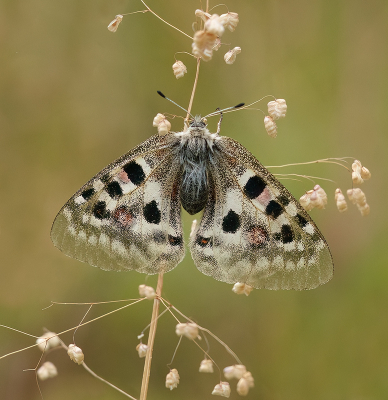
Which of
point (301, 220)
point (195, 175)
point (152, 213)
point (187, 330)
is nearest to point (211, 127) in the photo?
point (195, 175)

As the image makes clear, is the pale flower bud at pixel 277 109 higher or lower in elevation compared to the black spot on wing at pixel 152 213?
higher

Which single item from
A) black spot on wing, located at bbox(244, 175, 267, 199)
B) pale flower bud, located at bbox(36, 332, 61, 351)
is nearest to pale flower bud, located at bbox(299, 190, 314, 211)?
black spot on wing, located at bbox(244, 175, 267, 199)

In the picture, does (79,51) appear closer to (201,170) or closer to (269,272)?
(201,170)

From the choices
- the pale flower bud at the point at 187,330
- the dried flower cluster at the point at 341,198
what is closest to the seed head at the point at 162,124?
the dried flower cluster at the point at 341,198

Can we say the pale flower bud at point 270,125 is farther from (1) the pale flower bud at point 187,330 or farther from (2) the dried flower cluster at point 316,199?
(1) the pale flower bud at point 187,330

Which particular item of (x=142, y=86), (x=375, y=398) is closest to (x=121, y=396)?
(x=375, y=398)

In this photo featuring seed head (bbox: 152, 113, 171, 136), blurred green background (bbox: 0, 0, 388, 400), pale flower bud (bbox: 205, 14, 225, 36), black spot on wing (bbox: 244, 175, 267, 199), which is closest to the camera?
pale flower bud (bbox: 205, 14, 225, 36)

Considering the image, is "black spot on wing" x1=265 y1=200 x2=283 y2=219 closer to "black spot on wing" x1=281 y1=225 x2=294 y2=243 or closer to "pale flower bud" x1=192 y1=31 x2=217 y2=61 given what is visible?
"black spot on wing" x1=281 y1=225 x2=294 y2=243

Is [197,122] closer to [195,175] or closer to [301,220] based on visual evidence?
[195,175]
